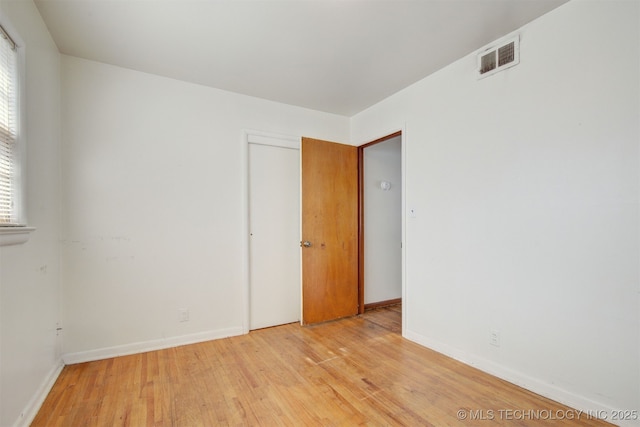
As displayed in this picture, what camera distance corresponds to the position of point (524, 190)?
2053 millimetres

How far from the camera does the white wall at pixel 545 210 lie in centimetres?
165

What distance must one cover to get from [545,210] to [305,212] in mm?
2159

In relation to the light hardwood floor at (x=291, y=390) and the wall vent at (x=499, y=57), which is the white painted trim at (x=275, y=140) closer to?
the wall vent at (x=499, y=57)

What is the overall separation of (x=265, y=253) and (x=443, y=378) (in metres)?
2.05

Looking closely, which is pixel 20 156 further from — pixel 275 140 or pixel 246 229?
pixel 275 140

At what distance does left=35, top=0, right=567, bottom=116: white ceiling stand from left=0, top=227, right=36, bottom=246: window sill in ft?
4.67

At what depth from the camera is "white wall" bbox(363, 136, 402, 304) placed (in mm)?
3891

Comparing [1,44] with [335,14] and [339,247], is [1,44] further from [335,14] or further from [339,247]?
[339,247]

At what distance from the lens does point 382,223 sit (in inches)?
159

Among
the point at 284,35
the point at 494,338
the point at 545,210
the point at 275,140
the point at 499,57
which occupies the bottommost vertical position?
the point at 494,338

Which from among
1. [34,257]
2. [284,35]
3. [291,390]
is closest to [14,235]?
[34,257]

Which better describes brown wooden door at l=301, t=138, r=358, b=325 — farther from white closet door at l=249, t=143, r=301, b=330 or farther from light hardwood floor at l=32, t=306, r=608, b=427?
light hardwood floor at l=32, t=306, r=608, b=427

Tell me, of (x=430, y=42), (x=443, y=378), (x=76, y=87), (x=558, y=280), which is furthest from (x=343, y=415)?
(x=76, y=87)

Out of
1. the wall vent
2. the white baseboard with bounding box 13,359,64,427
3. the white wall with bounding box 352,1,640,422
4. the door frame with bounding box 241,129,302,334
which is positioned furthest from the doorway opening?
the white baseboard with bounding box 13,359,64,427
